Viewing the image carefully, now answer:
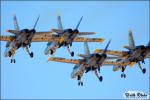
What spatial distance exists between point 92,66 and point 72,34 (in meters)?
9.69

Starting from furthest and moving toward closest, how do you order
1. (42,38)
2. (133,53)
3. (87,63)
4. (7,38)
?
1. (42,38)
2. (7,38)
3. (133,53)
4. (87,63)

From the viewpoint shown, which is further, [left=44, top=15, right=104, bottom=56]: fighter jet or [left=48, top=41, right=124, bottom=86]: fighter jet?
[left=44, top=15, right=104, bottom=56]: fighter jet

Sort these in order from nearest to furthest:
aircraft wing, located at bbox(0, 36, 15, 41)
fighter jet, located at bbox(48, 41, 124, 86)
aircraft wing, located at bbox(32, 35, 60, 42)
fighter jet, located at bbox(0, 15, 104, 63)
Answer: fighter jet, located at bbox(48, 41, 124, 86), fighter jet, located at bbox(0, 15, 104, 63), aircraft wing, located at bbox(0, 36, 15, 41), aircraft wing, located at bbox(32, 35, 60, 42)

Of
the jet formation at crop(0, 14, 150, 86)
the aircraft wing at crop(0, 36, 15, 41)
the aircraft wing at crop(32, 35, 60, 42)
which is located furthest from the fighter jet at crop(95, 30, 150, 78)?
the aircraft wing at crop(0, 36, 15, 41)

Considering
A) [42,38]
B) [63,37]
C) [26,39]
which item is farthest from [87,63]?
[42,38]

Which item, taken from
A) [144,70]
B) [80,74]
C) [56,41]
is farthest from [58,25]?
[144,70]

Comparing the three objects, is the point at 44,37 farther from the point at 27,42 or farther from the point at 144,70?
the point at 144,70

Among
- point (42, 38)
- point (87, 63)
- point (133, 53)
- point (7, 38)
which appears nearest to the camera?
point (87, 63)

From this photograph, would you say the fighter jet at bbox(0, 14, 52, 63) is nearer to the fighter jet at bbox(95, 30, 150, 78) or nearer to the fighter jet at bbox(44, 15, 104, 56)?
the fighter jet at bbox(44, 15, 104, 56)

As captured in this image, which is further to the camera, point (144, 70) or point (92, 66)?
point (144, 70)

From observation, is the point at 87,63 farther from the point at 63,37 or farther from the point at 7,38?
the point at 7,38

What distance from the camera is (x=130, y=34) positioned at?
158 metres

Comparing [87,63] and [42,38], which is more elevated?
[42,38]

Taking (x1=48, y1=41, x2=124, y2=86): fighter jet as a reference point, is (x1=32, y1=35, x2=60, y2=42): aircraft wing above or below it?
above
